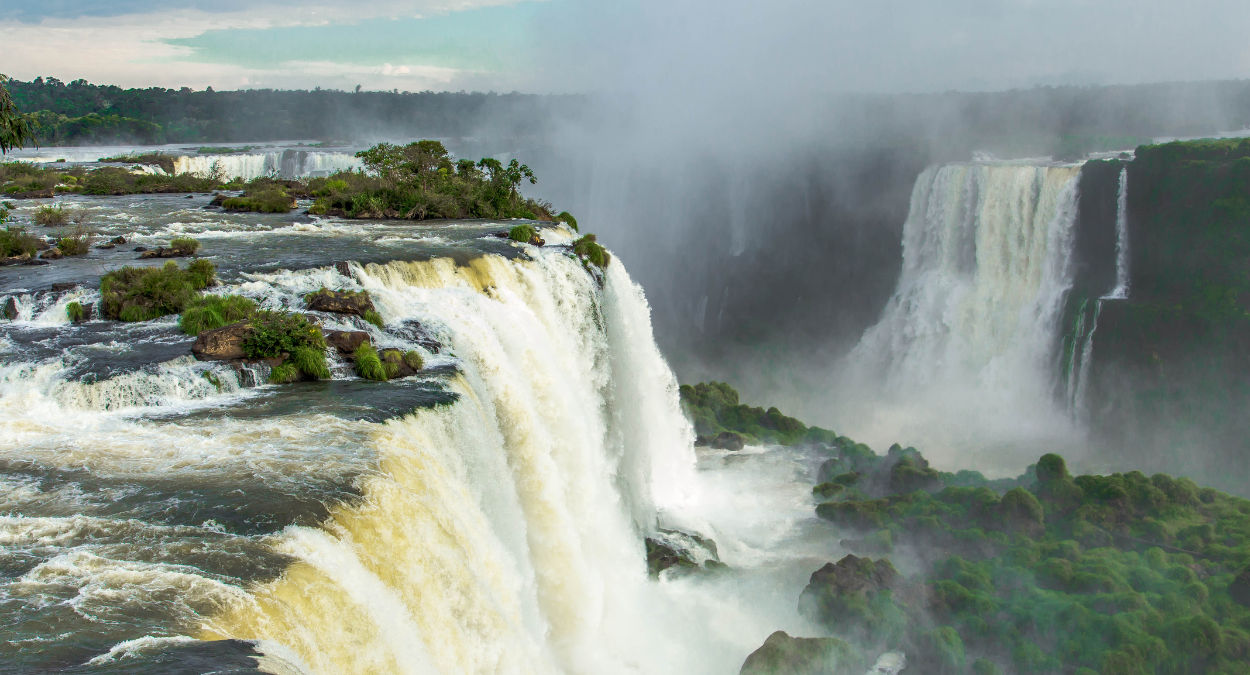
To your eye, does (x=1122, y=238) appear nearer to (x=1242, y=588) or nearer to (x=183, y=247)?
(x=1242, y=588)

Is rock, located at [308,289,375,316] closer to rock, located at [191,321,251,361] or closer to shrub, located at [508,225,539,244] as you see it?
rock, located at [191,321,251,361]

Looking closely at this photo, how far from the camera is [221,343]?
35.2ft

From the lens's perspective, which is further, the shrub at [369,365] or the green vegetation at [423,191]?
the green vegetation at [423,191]

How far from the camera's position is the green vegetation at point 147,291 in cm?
1223

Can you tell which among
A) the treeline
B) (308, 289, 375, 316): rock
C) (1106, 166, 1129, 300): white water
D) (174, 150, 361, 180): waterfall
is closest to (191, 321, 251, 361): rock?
(308, 289, 375, 316): rock

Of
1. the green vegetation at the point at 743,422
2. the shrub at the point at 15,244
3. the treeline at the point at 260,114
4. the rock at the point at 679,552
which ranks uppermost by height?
the treeline at the point at 260,114

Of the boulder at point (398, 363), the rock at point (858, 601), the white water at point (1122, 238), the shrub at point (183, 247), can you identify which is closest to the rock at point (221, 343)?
the boulder at point (398, 363)

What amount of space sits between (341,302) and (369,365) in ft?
6.83

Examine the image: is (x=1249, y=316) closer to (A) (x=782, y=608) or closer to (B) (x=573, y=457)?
(A) (x=782, y=608)

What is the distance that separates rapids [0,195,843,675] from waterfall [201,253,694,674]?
33 mm

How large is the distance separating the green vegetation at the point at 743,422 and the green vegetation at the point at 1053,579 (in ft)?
20.0

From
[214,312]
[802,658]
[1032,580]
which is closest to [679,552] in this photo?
[802,658]

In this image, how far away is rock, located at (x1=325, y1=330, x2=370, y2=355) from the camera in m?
11.3

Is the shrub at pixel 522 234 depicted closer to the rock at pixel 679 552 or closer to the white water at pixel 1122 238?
the rock at pixel 679 552
